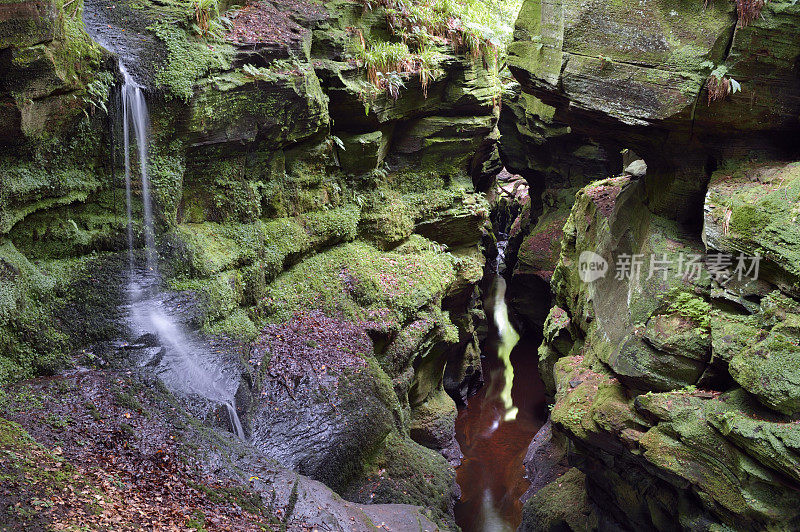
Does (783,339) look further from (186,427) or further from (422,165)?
(422,165)

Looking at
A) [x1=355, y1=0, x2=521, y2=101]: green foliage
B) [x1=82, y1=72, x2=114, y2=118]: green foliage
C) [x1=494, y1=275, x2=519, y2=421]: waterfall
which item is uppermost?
[x1=355, y1=0, x2=521, y2=101]: green foliage

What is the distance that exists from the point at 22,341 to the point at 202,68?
5.59 m

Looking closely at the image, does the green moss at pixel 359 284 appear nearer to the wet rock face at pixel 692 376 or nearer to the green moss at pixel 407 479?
the green moss at pixel 407 479

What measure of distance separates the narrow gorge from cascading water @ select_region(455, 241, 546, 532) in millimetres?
130

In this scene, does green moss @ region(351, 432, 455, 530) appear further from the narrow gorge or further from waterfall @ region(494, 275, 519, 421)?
waterfall @ region(494, 275, 519, 421)

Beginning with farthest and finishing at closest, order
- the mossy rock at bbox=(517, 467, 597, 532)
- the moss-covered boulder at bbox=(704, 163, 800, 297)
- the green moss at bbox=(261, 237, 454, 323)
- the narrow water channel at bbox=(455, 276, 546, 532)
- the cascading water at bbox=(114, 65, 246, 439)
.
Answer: the narrow water channel at bbox=(455, 276, 546, 532), the green moss at bbox=(261, 237, 454, 323), the mossy rock at bbox=(517, 467, 597, 532), the cascading water at bbox=(114, 65, 246, 439), the moss-covered boulder at bbox=(704, 163, 800, 297)

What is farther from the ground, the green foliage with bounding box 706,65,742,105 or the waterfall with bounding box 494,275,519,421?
the green foliage with bounding box 706,65,742,105

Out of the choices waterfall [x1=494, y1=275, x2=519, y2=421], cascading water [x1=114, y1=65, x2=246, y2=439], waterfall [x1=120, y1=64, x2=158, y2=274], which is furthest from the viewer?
waterfall [x1=494, y1=275, x2=519, y2=421]

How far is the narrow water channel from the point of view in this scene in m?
13.0

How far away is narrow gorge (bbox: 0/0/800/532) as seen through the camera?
23.5 ft

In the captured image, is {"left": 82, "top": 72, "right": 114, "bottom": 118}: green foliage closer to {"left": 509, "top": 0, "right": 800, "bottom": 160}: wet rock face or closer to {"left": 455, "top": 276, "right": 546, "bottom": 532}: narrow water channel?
{"left": 509, "top": 0, "right": 800, "bottom": 160}: wet rock face

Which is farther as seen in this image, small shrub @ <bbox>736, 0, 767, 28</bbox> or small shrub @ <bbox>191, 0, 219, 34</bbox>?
small shrub @ <bbox>191, 0, 219, 34</bbox>

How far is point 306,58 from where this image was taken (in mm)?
11852

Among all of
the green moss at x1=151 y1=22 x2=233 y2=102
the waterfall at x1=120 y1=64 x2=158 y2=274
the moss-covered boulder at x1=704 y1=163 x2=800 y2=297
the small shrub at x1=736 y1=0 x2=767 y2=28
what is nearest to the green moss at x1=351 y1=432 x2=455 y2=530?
the waterfall at x1=120 y1=64 x2=158 y2=274
